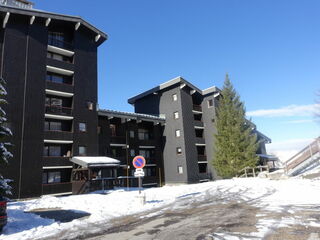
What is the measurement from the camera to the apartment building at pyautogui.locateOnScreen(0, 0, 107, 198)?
24.4 meters

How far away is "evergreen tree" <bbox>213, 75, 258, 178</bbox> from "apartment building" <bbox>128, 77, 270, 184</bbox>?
3590 mm

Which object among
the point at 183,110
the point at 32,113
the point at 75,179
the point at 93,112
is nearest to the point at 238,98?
the point at 183,110

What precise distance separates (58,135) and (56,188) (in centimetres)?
574

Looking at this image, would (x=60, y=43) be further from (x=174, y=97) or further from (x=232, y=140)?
(x=232, y=140)

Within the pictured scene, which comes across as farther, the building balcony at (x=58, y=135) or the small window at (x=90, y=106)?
the small window at (x=90, y=106)

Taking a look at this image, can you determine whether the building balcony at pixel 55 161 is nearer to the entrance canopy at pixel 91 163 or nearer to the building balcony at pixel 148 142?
the entrance canopy at pixel 91 163

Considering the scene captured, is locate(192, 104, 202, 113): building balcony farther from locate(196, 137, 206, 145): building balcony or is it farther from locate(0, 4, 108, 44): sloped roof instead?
locate(0, 4, 108, 44): sloped roof

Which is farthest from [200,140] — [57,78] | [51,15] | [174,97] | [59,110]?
[51,15]

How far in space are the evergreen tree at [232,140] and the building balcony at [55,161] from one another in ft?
68.1

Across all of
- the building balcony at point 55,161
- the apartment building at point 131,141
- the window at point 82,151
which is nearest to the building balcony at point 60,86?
the apartment building at point 131,141

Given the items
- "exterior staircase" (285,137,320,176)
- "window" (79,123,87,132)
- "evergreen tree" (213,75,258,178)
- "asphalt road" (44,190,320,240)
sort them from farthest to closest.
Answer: "evergreen tree" (213,75,258,178) → "window" (79,123,87,132) → "exterior staircase" (285,137,320,176) → "asphalt road" (44,190,320,240)

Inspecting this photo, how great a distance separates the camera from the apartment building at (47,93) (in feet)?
80.0

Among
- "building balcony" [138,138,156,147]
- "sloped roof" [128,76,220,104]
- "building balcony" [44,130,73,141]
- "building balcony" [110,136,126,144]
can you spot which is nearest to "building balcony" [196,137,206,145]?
"building balcony" [138,138,156,147]

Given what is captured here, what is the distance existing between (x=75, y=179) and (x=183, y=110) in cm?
1983
